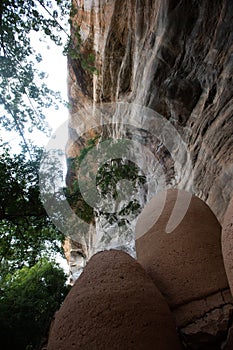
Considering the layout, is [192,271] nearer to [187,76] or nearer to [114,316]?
[114,316]

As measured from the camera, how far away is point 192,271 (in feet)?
11.7

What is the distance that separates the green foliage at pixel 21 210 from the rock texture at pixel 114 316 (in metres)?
6.18

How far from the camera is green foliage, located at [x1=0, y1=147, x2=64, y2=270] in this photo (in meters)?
8.93

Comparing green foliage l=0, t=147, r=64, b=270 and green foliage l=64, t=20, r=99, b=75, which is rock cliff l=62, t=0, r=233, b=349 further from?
green foliage l=0, t=147, r=64, b=270

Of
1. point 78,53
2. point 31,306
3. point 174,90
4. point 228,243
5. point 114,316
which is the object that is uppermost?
point 78,53

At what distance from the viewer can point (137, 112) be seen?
9.59 meters

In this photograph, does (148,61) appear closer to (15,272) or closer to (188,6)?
(188,6)

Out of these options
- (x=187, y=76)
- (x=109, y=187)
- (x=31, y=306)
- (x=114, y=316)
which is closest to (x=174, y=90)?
(x=187, y=76)

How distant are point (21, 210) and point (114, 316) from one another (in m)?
6.95

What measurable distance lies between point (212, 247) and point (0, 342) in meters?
7.78

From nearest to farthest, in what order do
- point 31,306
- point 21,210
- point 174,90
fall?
point 174,90 → point 21,210 → point 31,306

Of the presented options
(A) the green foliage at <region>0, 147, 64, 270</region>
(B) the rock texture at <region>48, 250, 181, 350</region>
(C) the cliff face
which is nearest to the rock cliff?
(C) the cliff face

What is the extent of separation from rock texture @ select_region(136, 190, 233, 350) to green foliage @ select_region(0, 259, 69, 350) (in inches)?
208

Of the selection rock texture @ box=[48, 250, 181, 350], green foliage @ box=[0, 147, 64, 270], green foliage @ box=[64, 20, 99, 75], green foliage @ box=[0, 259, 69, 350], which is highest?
green foliage @ box=[64, 20, 99, 75]
